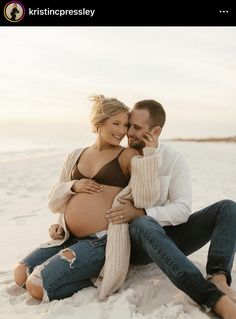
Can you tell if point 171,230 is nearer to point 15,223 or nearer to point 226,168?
point 15,223

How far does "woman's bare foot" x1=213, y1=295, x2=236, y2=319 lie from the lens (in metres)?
2.54

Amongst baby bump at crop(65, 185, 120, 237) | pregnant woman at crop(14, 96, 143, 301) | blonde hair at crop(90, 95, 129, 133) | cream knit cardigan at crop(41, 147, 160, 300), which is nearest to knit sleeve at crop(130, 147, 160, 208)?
cream knit cardigan at crop(41, 147, 160, 300)

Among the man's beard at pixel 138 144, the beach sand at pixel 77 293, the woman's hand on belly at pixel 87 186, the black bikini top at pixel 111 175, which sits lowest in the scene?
the beach sand at pixel 77 293

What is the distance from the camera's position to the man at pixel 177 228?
269cm

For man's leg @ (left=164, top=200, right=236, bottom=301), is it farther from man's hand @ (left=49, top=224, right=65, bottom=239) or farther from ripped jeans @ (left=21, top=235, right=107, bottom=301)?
man's hand @ (left=49, top=224, right=65, bottom=239)

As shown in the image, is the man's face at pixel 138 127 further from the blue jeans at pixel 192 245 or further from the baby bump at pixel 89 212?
the blue jeans at pixel 192 245

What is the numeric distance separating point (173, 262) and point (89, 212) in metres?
0.81

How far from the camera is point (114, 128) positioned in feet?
11.3

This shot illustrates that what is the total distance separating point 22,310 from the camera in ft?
9.56

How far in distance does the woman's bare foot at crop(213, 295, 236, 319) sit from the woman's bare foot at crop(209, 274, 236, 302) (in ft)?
0.48

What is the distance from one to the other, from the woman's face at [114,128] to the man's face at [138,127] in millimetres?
66

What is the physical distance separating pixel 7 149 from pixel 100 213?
43.9 feet
